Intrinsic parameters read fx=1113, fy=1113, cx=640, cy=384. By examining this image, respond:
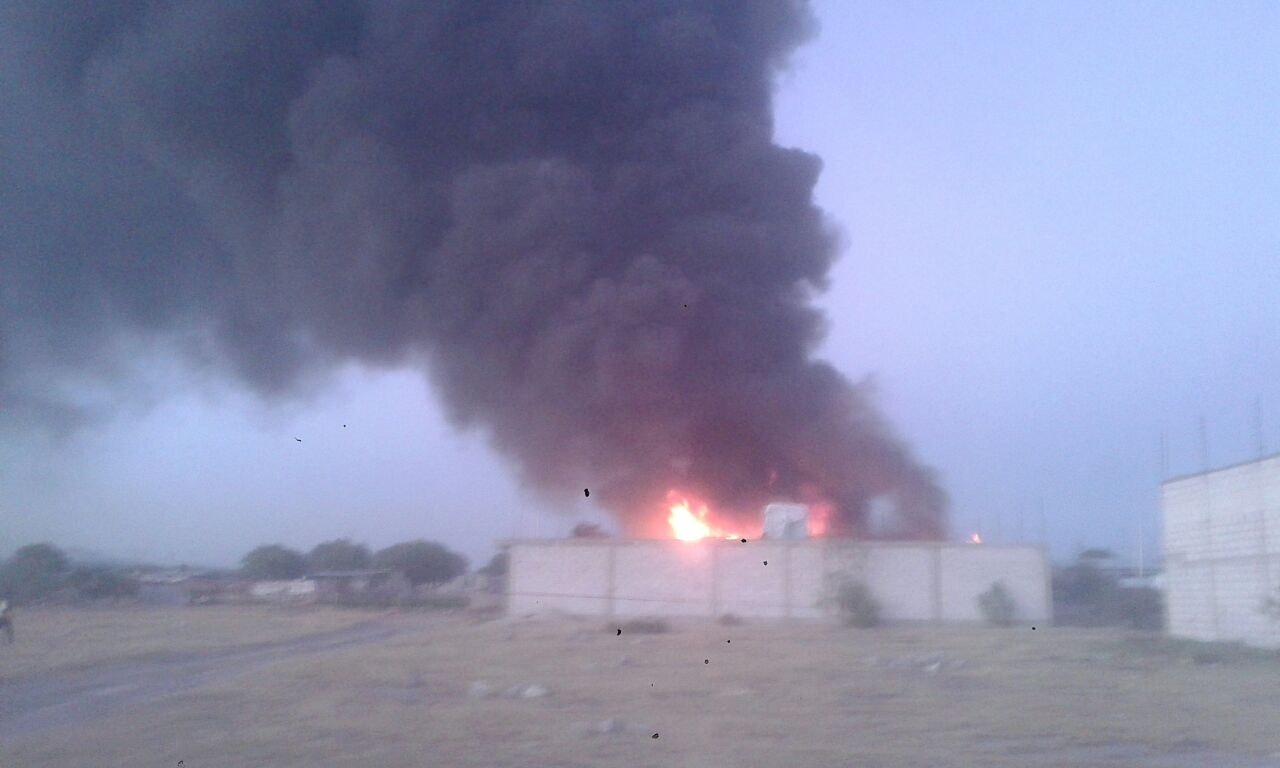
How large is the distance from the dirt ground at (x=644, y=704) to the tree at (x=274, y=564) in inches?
961

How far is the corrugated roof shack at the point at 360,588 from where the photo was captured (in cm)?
4916

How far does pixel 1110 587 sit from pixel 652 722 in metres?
37.8

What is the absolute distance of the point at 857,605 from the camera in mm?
34500

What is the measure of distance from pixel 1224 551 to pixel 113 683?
74.1ft

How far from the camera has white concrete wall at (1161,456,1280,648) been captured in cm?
2277

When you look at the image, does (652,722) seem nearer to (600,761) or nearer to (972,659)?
(600,761)

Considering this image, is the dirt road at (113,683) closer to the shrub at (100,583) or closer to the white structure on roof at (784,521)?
the shrub at (100,583)

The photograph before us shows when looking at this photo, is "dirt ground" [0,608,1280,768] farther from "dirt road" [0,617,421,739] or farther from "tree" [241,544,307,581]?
"tree" [241,544,307,581]

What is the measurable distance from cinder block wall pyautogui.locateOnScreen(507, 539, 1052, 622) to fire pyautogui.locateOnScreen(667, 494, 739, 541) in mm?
811

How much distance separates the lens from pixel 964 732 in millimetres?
12211

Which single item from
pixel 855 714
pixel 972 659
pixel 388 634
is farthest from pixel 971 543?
pixel 855 714

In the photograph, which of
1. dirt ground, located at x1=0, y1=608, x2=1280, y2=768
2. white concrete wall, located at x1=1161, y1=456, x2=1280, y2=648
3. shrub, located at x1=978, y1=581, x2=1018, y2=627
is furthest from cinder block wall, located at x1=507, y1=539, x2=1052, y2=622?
dirt ground, located at x1=0, y1=608, x2=1280, y2=768

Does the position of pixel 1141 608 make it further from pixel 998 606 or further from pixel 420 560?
pixel 420 560

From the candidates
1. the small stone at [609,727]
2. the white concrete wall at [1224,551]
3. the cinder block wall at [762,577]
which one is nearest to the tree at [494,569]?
the cinder block wall at [762,577]
